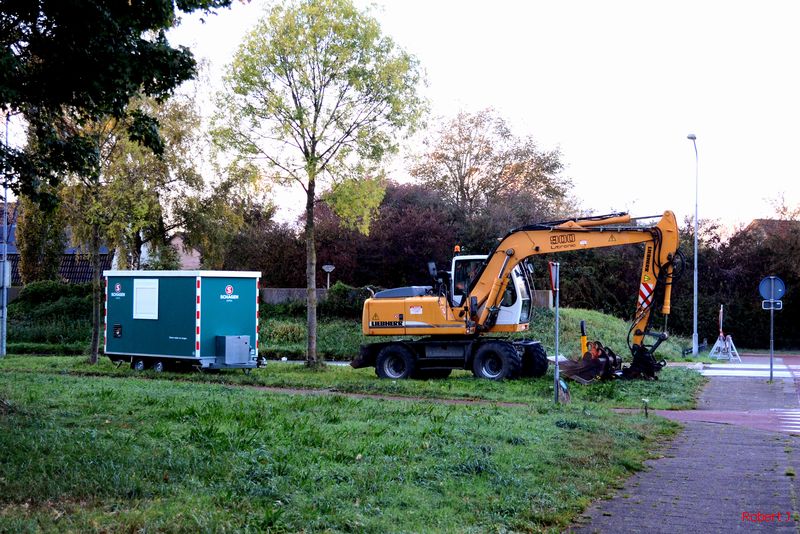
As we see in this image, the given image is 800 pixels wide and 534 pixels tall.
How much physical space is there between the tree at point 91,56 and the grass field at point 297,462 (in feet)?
12.2

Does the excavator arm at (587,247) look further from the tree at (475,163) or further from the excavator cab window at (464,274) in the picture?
the tree at (475,163)

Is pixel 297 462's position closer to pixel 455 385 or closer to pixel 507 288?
pixel 455 385

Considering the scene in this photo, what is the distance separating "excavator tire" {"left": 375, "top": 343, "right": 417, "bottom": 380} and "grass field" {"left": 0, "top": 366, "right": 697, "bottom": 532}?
7559 mm

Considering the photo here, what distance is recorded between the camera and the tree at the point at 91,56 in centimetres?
945

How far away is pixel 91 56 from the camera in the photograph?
9.88 metres

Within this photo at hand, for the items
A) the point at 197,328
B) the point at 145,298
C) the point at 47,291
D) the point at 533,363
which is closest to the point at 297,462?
the point at 533,363

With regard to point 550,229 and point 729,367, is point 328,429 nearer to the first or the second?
point 550,229

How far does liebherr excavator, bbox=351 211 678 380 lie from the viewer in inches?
811

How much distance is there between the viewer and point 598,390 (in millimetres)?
18406

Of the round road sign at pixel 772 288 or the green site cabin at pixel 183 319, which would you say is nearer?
the green site cabin at pixel 183 319

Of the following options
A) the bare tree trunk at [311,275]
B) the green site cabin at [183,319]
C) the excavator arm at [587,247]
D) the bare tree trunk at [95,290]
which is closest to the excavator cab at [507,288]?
the excavator arm at [587,247]

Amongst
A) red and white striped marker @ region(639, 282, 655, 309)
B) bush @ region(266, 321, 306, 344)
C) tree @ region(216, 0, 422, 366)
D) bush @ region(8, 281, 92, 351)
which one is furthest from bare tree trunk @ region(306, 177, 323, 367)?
bush @ region(8, 281, 92, 351)

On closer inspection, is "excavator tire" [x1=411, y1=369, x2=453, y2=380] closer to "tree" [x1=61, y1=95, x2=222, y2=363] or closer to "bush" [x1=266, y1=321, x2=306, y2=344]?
"tree" [x1=61, y1=95, x2=222, y2=363]

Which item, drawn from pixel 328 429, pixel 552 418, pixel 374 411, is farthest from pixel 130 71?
pixel 552 418
